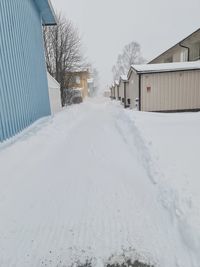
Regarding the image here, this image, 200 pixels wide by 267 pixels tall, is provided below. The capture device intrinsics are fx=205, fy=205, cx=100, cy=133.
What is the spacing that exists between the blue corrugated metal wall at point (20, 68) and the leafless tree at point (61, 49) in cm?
924

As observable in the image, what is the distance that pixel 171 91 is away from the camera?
1153 centimetres

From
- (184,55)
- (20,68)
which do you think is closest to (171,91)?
(184,55)

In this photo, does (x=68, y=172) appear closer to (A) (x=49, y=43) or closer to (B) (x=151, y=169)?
(B) (x=151, y=169)

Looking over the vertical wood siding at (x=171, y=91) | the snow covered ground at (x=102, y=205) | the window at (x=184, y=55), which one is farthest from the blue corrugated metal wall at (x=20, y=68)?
the window at (x=184, y=55)

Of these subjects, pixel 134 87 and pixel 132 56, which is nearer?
pixel 134 87

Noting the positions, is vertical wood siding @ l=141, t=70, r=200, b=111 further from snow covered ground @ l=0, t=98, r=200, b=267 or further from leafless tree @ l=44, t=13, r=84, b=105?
leafless tree @ l=44, t=13, r=84, b=105

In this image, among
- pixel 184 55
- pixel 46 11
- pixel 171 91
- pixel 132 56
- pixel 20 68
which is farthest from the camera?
pixel 132 56

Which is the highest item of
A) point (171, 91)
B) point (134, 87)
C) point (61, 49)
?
point (61, 49)

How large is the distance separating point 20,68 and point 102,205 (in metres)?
6.02

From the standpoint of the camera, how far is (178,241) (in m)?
2.05

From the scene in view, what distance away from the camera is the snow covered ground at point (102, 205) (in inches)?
78.2

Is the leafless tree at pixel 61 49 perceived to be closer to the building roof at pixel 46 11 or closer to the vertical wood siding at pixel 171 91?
the building roof at pixel 46 11

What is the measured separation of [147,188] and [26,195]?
182cm

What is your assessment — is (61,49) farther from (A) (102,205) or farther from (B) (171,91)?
(A) (102,205)
